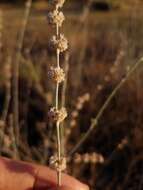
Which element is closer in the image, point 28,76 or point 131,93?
point 131,93

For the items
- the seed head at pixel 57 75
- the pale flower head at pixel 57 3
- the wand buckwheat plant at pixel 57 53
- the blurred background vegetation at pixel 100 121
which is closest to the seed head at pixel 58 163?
the wand buckwheat plant at pixel 57 53

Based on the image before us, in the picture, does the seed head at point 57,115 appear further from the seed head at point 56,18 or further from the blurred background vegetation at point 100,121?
the blurred background vegetation at point 100,121

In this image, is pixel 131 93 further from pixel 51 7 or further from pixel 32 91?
pixel 51 7

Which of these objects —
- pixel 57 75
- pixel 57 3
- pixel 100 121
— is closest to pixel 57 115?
pixel 57 75

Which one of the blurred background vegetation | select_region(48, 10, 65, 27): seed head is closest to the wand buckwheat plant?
select_region(48, 10, 65, 27): seed head

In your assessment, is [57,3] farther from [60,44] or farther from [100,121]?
[100,121]

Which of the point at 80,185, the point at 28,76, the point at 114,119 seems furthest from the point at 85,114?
the point at 80,185

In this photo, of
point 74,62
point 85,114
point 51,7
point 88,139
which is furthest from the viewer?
point 74,62

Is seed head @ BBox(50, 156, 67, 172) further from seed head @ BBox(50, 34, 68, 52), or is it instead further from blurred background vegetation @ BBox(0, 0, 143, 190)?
blurred background vegetation @ BBox(0, 0, 143, 190)
